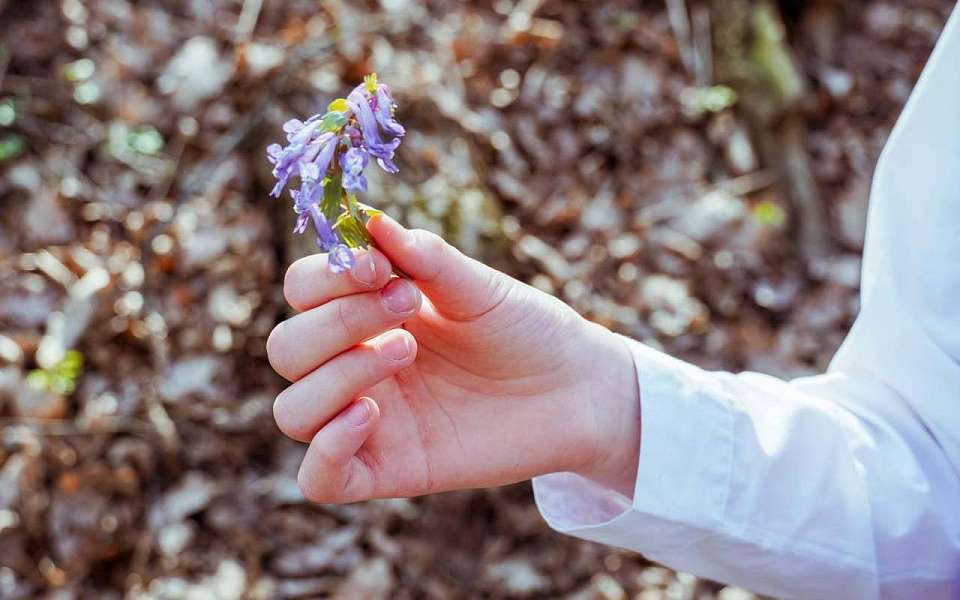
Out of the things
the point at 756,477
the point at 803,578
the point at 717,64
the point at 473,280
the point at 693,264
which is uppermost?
the point at 473,280

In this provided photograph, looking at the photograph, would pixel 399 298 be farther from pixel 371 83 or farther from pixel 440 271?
pixel 371 83

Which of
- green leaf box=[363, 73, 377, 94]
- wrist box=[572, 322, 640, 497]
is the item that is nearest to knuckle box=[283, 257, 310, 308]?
green leaf box=[363, 73, 377, 94]

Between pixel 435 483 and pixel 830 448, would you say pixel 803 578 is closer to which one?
pixel 830 448

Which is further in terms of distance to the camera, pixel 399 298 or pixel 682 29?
pixel 682 29

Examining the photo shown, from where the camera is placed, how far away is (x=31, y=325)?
252 cm

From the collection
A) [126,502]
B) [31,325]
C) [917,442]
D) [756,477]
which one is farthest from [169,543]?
[917,442]

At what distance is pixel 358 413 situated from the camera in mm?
1090

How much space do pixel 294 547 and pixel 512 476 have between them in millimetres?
1318

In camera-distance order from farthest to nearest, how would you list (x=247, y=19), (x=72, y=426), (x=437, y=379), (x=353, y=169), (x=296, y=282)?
(x=247, y=19) < (x=72, y=426) < (x=437, y=379) < (x=296, y=282) < (x=353, y=169)

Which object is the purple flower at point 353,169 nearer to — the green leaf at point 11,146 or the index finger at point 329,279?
the index finger at point 329,279

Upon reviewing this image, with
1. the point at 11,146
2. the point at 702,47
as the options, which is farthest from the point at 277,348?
the point at 702,47

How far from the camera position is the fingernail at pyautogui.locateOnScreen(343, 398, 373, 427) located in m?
1.08

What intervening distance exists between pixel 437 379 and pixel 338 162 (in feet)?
1.21

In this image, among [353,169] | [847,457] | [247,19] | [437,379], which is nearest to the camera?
[353,169]
